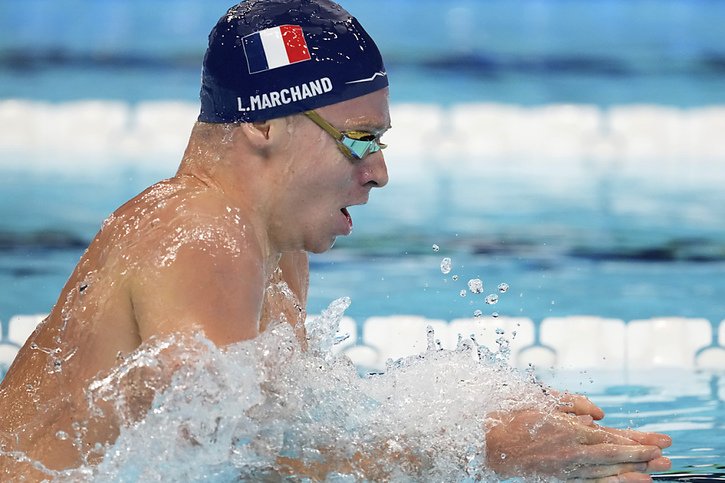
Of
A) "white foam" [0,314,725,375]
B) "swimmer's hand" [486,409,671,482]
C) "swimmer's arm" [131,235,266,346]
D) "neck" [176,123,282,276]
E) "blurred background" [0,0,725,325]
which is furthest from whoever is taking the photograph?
"blurred background" [0,0,725,325]

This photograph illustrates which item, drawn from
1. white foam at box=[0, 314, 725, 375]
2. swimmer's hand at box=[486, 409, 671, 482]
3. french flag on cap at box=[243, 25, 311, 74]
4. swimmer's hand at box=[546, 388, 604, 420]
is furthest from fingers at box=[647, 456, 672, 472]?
white foam at box=[0, 314, 725, 375]

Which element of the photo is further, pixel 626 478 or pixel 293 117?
pixel 293 117

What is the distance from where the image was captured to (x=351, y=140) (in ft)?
6.69

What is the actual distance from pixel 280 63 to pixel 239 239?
0.38 metres

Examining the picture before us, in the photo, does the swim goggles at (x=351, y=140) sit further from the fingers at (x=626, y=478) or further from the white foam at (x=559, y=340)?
the white foam at (x=559, y=340)

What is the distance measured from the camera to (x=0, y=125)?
256 inches

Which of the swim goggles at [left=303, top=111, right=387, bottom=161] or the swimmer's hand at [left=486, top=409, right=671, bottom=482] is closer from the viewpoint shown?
the swimmer's hand at [left=486, top=409, right=671, bottom=482]

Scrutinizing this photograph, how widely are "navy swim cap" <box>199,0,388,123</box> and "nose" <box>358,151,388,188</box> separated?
0.12 metres

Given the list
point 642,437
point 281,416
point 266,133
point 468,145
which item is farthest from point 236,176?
point 468,145

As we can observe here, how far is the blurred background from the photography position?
503 cm

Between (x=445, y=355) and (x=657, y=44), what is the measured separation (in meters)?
5.10

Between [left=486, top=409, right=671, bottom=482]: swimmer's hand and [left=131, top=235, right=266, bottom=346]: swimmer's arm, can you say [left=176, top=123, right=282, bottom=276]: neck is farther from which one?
[left=486, top=409, right=671, bottom=482]: swimmer's hand

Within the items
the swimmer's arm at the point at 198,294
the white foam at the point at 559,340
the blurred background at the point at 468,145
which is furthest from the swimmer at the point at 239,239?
the blurred background at the point at 468,145

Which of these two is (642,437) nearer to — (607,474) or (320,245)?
(607,474)
